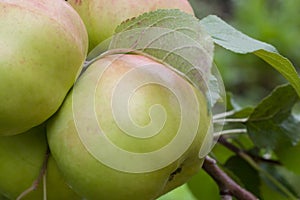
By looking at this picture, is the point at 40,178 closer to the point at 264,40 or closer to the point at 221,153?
the point at 221,153

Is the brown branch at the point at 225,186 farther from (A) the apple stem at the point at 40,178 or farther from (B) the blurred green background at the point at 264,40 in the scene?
(B) the blurred green background at the point at 264,40

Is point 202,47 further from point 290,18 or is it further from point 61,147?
point 290,18

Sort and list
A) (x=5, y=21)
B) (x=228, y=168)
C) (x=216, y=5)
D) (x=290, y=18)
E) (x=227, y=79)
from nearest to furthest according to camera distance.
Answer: (x=5, y=21)
(x=228, y=168)
(x=227, y=79)
(x=290, y=18)
(x=216, y=5)

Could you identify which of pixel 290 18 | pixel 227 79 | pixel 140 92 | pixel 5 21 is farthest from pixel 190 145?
pixel 290 18

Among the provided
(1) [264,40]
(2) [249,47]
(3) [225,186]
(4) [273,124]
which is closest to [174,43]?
(2) [249,47]

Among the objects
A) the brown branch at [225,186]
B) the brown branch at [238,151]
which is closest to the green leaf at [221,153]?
the brown branch at [238,151]
